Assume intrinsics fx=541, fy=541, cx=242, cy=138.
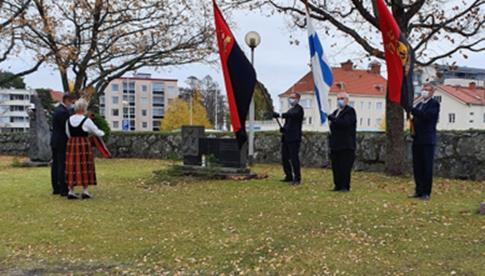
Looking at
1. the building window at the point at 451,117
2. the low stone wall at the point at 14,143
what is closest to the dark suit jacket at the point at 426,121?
the low stone wall at the point at 14,143

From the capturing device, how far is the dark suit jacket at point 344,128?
33.1 ft

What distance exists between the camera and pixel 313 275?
5.14 meters

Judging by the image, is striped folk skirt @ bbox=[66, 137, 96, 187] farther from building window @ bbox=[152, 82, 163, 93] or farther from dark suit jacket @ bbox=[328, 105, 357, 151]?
building window @ bbox=[152, 82, 163, 93]

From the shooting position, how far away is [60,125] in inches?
404

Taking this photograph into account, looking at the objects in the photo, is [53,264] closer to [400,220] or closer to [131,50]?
[400,220]

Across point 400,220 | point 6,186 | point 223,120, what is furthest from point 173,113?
point 400,220

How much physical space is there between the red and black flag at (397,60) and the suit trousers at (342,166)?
5.94ft

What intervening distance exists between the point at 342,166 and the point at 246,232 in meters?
3.87

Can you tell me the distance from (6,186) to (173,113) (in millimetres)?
72090

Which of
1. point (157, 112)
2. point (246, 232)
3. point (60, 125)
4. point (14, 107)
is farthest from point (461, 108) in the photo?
point (14, 107)

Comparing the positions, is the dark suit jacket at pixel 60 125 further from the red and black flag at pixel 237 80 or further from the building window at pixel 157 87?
the building window at pixel 157 87

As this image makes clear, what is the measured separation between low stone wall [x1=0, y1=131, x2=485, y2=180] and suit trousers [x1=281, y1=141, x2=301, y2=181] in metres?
3.65

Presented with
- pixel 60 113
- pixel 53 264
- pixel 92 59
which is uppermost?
pixel 92 59

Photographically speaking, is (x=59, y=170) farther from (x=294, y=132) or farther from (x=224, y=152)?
(x=294, y=132)
